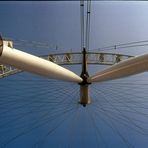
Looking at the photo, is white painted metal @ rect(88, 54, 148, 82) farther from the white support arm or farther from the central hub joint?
the central hub joint

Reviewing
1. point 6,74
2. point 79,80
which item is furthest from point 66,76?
point 6,74

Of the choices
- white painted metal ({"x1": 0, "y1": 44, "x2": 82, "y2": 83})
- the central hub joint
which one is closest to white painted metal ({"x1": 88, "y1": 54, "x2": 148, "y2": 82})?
white painted metal ({"x1": 0, "y1": 44, "x2": 82, "y2": 83})

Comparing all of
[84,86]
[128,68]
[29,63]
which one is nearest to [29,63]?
[29,63]

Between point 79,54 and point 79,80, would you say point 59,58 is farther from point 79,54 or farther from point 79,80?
point 79,80

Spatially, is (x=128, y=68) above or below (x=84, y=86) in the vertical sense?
above

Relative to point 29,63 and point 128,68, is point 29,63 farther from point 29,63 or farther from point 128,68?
point 128,68

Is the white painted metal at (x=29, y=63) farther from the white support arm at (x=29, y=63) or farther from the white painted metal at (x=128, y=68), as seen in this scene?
the white painted metal at (x=128, y=68)

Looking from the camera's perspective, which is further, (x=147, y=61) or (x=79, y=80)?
(x=79, y=80)

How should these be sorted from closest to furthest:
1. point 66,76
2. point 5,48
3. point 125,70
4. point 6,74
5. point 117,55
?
point 5,48, point 125,70, point 66,76, point 6,74, point 117,55
